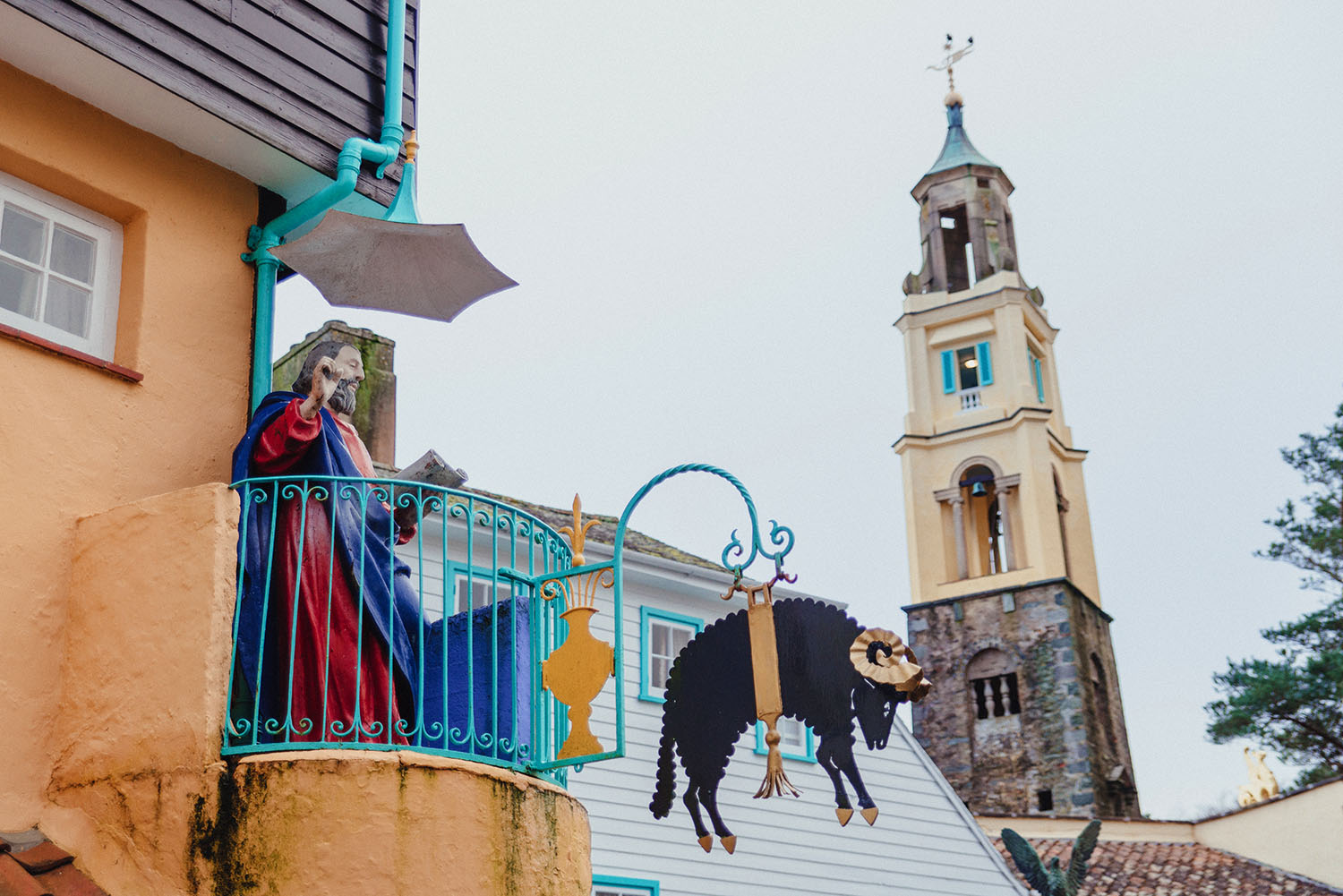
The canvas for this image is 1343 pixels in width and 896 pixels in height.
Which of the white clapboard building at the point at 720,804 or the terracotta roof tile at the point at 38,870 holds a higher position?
the white clapboard building at the point at 720,804

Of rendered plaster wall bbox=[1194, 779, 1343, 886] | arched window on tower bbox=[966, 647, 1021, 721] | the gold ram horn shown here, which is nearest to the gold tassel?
the gold ram horn

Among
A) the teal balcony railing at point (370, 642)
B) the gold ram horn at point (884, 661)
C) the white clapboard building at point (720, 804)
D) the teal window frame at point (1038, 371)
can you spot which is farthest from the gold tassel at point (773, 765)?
the teal window frame at point (1038, 371)

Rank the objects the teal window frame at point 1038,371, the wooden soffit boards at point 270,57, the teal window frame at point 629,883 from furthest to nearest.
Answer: the teal window frame at point 1038,371 → the teal window frame at point 629,883 → the wooden soffit boards at point 270,57

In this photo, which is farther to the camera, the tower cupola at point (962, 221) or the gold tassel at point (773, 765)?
the tower cupola at point (962, 221)

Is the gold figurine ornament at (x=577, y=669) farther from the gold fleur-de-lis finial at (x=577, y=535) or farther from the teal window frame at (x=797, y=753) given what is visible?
the teal window frame at (x=797, y=753)

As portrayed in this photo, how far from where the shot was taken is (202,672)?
6.72 m

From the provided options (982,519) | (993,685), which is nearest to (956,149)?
(982,519)

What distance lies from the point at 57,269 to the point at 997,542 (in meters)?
43.0

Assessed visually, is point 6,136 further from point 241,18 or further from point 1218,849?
point 1218,849

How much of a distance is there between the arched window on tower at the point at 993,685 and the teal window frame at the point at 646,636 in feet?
95.8

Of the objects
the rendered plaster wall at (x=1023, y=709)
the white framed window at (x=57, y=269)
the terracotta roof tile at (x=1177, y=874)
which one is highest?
the rendered plaster wall at (x=1023, y=709)

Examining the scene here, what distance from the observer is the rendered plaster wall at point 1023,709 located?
144ft

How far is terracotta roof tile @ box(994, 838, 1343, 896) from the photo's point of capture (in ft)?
85.9

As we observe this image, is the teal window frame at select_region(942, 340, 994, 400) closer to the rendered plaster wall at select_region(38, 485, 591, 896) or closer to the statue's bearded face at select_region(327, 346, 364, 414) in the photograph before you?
the statue's bearded face at select_region(327, 346, 364, 414)
